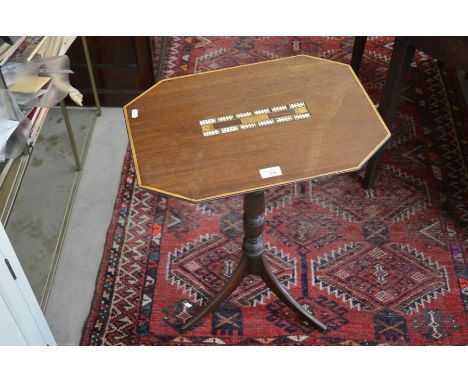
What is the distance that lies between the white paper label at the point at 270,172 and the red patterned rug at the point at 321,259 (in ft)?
3.12

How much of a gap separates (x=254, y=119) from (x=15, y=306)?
3.48 feet

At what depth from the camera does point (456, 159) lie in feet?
10.7

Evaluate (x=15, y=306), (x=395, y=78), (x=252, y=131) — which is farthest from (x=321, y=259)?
(x=15, y=306)

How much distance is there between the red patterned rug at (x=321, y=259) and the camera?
2527mm

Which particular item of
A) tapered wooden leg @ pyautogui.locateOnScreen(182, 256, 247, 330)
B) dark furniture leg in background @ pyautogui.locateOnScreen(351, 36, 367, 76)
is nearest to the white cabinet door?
tapered wooden leg @ pyautogui.locateOnScreen(182, 256, 247, 330)

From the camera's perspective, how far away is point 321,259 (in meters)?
2.79

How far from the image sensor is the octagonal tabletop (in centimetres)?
184

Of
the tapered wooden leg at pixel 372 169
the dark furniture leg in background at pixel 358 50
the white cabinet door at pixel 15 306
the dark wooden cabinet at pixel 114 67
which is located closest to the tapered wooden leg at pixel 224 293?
the white cabinet door at pixel 15 306

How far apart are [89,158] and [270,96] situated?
1.52 m

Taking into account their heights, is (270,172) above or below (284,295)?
above

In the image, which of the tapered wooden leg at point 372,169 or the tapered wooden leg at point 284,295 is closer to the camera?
the tapered wooden leg at point 284,295

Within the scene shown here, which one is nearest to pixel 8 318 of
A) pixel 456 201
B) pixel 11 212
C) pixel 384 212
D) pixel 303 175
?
pixel 11 212

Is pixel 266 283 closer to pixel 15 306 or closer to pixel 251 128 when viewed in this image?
pixel 251 128

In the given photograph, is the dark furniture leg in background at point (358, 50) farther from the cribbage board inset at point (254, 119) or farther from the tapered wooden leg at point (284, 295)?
the tapered wooden leg at point (284, 295)
